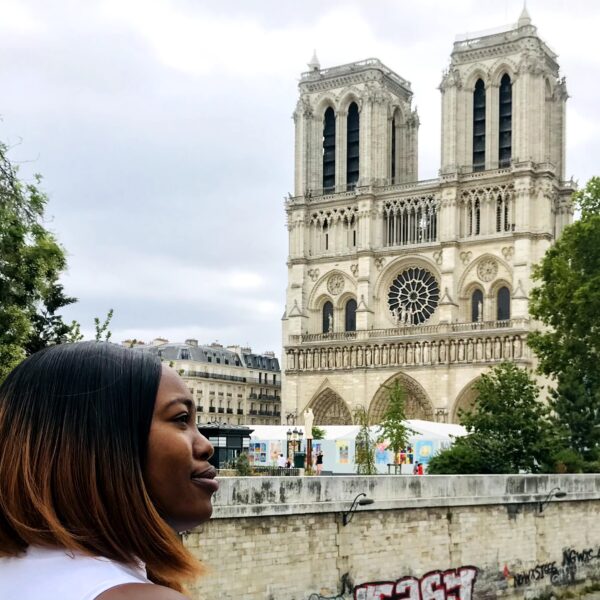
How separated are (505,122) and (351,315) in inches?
506

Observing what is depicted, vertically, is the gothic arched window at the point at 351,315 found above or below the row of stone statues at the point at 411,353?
above

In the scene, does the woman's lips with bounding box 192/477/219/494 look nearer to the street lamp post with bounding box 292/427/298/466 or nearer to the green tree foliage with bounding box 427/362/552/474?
the green tree foliage with bounding box 427/362/552/474

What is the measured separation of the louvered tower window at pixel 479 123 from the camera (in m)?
54.0

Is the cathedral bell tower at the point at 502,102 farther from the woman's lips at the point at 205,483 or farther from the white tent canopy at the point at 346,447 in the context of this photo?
the woman's lips at the point at 205,483

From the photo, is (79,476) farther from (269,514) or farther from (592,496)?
(592,496)

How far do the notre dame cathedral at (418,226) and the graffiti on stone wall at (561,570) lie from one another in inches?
1052

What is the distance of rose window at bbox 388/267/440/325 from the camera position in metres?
54.1

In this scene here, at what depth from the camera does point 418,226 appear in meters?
54.9

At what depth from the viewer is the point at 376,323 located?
180 feet

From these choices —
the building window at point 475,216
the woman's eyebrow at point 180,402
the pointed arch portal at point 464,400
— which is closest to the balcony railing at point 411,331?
the pointed arch portal at point 464,400

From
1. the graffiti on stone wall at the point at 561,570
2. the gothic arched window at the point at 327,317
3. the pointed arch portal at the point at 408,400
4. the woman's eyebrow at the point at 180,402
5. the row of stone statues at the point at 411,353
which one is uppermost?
the gothic arched window at the point at 327,317

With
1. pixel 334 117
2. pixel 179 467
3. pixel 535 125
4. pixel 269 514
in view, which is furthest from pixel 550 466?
pixel 334 117

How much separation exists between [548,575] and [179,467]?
69.5 feet

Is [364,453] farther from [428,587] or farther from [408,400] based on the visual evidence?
[408,400]
